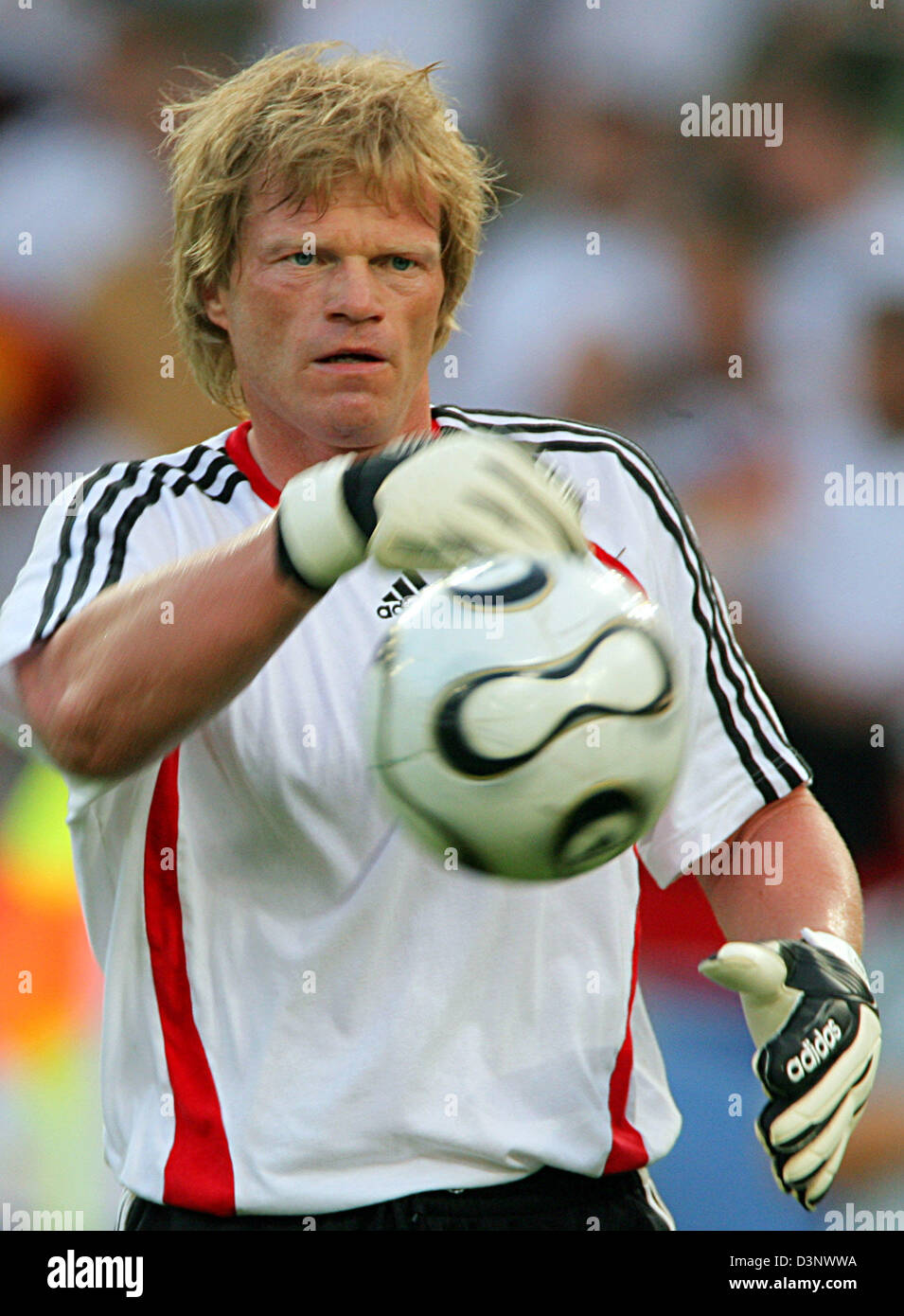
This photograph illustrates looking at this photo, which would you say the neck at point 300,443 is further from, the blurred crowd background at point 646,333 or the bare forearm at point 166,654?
the blurred crowd background at point 646,333

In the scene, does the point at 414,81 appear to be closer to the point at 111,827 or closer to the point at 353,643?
the point at 353,643

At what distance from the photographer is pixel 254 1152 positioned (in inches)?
63.7

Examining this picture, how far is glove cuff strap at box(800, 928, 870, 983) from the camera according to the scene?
1.69 metres

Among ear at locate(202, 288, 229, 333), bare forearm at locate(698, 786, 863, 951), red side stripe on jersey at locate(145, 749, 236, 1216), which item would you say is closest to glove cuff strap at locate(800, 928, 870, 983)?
bare forearm at locate(698, 786, 863, 951)

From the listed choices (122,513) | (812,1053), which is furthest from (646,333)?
(812,1053)

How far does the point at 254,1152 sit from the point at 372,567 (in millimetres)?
685

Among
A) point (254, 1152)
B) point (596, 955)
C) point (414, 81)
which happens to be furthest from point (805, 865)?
point (414, 81)

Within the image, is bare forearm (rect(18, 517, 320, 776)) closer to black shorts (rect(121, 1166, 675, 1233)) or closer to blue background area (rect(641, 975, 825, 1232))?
black shorts (rect(121, 1166, 675, 1233))

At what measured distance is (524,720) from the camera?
1.33 metres

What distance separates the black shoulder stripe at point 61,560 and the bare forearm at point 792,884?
872 mm

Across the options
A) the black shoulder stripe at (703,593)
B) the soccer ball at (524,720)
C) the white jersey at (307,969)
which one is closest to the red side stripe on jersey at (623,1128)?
the white jersey at (307,969)

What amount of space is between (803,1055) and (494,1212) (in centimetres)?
39

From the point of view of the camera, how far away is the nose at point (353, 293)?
5.85 ft

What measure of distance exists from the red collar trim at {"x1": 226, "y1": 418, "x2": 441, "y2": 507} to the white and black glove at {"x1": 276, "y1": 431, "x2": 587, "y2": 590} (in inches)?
15.3
